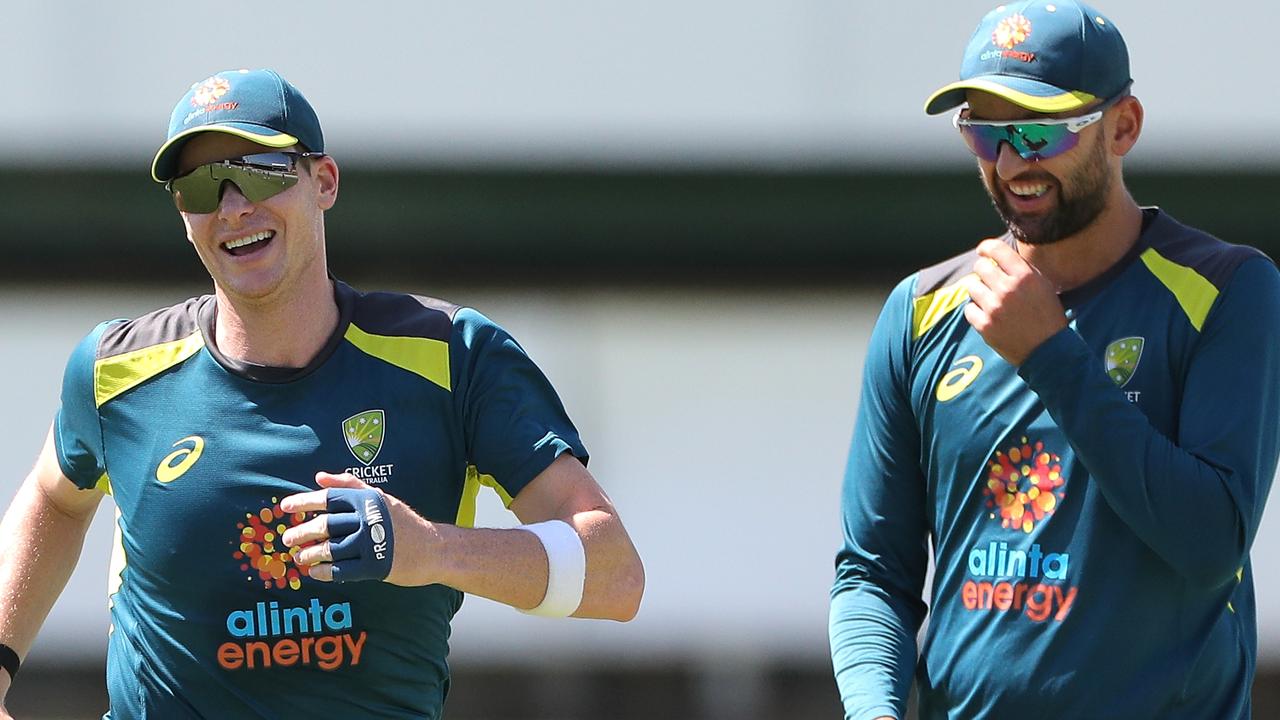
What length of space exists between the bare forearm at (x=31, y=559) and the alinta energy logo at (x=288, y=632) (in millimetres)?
543

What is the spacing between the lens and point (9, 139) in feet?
26.5

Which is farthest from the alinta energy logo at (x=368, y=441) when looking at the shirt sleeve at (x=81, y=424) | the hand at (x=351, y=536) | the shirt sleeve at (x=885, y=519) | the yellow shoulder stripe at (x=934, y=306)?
the yellow shoulder stripe at (x=934, y=306)

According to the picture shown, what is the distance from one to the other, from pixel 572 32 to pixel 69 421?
16.2ft

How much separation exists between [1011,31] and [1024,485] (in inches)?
29.6

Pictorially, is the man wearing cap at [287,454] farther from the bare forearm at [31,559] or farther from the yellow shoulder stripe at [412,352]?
the bare forearm at [31,559]

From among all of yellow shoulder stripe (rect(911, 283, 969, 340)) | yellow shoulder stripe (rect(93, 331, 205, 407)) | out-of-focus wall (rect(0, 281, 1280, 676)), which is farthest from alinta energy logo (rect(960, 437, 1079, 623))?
out-of-focus wall (rect(0, 281, 1280, 676))

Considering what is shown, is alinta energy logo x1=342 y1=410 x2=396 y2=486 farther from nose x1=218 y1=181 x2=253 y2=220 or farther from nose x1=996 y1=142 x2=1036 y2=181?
nose x1=996 y1=142 x2=1036 y2=181

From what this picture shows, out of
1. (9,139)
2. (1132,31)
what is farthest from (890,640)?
(9,139)

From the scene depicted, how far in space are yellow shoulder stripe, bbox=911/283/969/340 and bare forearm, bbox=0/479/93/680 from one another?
1.63 metres

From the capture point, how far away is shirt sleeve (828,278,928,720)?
3170 mm

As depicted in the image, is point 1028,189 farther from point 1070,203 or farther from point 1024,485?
point 1024,485

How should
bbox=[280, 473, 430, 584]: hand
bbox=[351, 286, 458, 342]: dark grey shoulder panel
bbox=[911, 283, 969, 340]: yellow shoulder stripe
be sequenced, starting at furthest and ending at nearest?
bbox=[351, 286, 458, 342]: dark grey shoulder panel → bbox=[911, 283, 969, 340]: yellow shoulder stripe → bbox=[280, 473, 430, 584]: hand

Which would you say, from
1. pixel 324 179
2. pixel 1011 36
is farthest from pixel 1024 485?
pixel 324 179

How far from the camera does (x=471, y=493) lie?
11.0 ft
